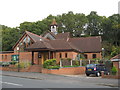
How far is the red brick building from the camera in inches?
1377

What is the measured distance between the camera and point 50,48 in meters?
Result: 34.9

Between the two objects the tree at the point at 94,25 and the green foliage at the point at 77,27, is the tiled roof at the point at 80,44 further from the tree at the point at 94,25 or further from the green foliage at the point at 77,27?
the tree at the point at 94,25

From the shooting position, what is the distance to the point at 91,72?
2514cm

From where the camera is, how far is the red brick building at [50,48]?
3497cm

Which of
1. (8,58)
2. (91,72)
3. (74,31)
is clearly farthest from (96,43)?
(74,31)

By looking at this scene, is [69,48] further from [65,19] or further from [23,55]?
[65,19]

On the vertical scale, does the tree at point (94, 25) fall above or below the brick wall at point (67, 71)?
above

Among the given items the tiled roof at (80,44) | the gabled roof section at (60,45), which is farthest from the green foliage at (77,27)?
A: the gabled roof section at (60,45)

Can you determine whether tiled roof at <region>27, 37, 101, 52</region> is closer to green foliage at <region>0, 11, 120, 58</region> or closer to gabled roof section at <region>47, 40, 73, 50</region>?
gabled roof section at <region>47, 40, 73, 50</region>

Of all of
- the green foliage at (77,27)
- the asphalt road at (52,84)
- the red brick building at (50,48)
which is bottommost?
the asphalt road at (52,84)

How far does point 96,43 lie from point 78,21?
31.1 metres

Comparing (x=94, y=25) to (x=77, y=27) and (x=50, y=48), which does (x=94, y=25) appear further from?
(x=50, y=48)

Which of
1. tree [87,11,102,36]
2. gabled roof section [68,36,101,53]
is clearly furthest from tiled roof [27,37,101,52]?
tree [87,11,102,36]

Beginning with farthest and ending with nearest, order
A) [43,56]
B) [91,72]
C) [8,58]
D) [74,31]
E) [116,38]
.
Result: [74,31] < [116,38] < [8,58] < [43,56] < [91,72]
